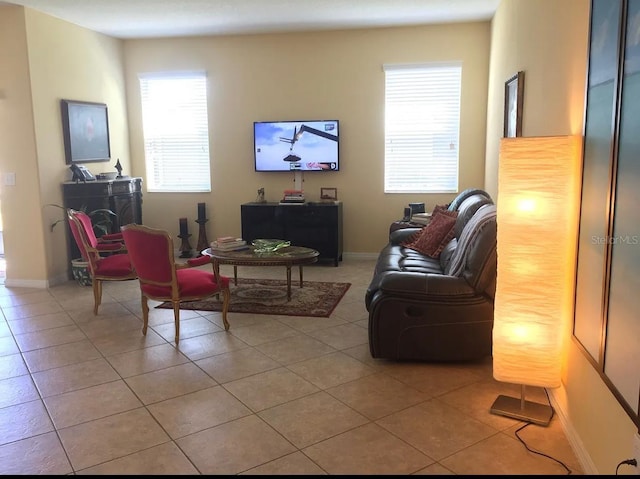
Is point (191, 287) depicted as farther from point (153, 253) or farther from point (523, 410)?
point (523, 410)

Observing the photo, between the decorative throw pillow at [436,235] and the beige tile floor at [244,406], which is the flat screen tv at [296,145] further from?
the beige tile floor at [244,406]

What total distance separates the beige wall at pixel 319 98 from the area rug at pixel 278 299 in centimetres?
159

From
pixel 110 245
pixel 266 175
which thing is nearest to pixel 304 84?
pixel 266 175

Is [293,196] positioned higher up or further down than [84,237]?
higher up

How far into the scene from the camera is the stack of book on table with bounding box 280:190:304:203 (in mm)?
6598

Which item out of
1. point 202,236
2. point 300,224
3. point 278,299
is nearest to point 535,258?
point 278,299

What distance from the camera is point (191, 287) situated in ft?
13.1

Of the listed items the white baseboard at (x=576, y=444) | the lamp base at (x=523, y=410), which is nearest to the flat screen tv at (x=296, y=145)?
the lamp base at (x=523, y=410)

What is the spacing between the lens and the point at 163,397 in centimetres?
303

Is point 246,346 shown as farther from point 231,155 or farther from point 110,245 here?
point 231,155

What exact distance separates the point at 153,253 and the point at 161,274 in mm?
165

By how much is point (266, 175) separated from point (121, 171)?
1.79 m

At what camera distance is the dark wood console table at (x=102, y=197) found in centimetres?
580

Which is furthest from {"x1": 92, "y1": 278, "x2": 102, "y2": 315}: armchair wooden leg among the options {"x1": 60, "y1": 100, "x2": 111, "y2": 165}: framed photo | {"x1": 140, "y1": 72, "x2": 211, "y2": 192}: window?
{"x1": 140, "y1": 72, "x2": 211, "y2": 192}: window
